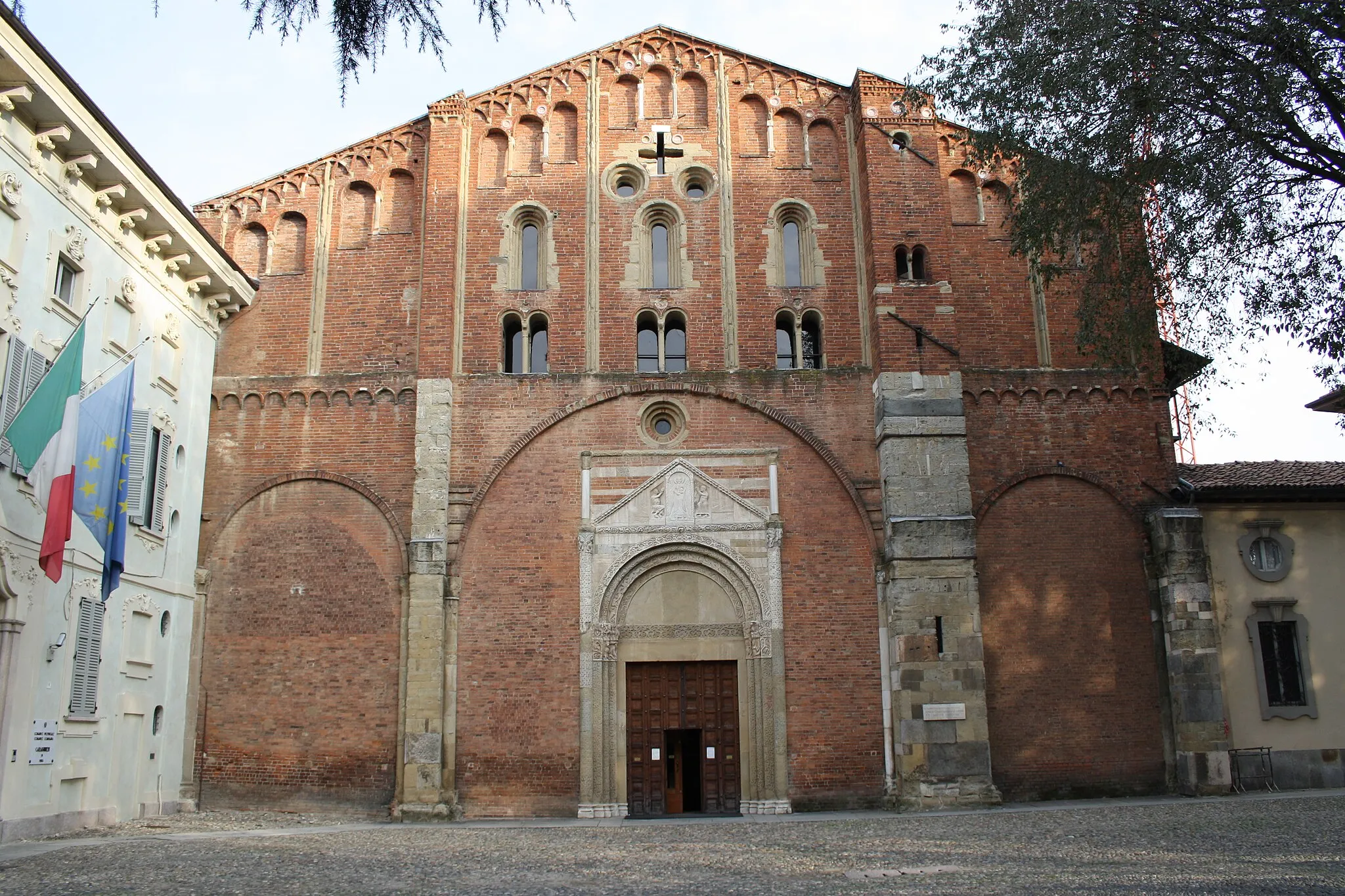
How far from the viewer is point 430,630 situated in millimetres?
20391

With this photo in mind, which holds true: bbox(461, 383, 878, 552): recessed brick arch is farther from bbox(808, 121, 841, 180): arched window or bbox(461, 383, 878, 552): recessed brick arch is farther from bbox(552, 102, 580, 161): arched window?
bbox(552, 102, 580, 161): arched window

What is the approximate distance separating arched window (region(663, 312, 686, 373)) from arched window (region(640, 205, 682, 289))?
637 mm

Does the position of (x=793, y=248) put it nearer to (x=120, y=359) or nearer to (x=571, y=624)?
(x=571, y=624)

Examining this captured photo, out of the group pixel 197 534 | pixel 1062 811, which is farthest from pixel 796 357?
pixel 197 534

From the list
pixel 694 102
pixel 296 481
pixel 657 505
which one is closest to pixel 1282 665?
pixel 657 505

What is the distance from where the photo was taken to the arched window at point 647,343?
2250cm

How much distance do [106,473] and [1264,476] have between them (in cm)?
2021

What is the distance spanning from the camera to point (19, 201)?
15938 mm

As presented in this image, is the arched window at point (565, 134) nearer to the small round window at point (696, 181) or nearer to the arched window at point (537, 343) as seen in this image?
the small round window at point (696, 181)

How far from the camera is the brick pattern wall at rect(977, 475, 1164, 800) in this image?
66.8ft

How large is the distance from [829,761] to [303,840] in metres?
8.75

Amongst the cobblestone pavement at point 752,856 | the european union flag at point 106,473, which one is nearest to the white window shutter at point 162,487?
the european union flag at point 106,473

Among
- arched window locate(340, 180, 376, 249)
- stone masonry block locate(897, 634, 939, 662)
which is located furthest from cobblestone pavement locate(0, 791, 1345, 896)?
arched window locate(340, 180, 376, 249)

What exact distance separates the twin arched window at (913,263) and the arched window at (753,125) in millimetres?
3546
